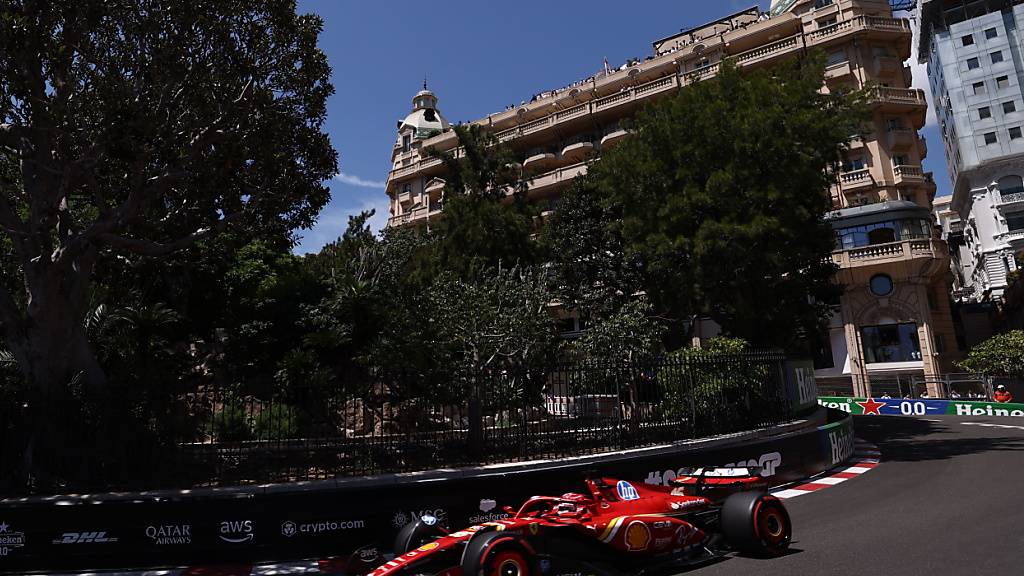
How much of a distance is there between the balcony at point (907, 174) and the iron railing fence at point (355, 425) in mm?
31340

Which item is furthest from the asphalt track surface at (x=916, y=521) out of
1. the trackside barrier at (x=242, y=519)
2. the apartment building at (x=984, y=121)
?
the apartment building at (x=984, y=121)

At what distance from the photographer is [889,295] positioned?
33.3m

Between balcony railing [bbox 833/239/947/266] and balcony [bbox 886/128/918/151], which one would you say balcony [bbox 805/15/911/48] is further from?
balcony railing [bbox 833/239/947/266]

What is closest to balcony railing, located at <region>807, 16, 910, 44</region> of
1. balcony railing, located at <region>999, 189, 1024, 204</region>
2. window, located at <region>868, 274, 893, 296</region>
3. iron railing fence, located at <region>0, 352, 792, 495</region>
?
window, located at <region>868, 274, 893, 296</region>

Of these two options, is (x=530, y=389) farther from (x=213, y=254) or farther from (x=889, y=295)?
(x=889, y=295)

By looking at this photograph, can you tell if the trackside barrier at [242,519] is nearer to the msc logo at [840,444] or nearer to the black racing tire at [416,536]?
the black racing tire at [416,536]

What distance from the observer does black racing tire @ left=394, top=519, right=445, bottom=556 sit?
621 cm

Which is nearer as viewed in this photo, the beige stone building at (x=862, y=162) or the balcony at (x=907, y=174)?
the beige stone building at (x=862, y=162)

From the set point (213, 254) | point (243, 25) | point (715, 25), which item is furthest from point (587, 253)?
point (715, 25)

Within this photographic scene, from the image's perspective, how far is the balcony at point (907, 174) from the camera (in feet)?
119

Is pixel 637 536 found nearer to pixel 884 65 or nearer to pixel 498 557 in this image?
pixel 498 557

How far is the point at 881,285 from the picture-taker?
3341cm

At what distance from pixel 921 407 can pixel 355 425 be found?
28.2 m

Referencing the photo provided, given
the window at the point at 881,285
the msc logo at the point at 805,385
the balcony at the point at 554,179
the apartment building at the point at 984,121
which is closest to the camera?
the msc logo at the point at 805,385
